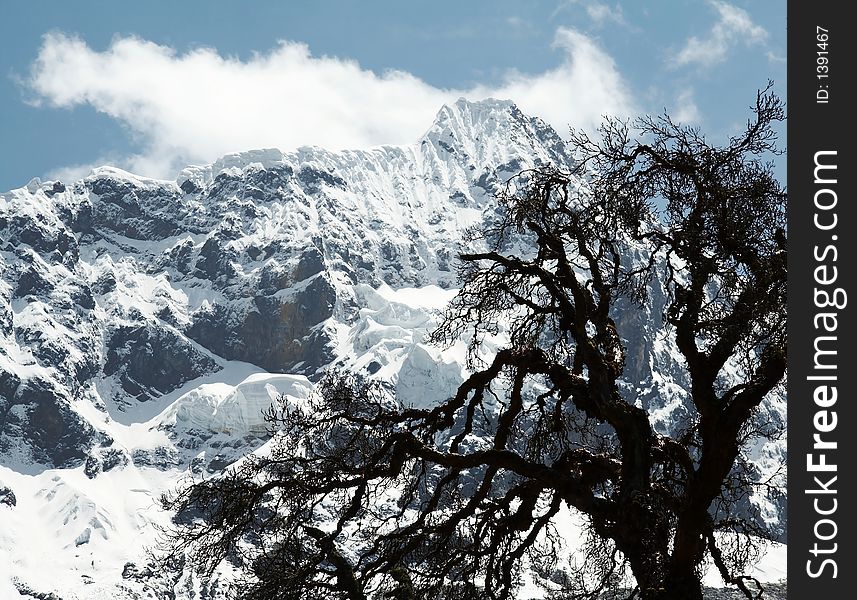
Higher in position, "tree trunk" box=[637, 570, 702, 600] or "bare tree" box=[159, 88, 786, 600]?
"bare tree" box=[159, 88, 786, 600]

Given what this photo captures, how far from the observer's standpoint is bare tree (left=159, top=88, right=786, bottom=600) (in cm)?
1195

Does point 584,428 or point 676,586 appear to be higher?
point 584,428

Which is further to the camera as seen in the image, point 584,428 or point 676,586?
point 584,428

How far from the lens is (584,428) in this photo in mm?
14664

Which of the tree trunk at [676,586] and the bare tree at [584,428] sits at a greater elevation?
the bare tree at [584,428]

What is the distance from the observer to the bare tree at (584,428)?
39.2ft

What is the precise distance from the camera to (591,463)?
12820mm
